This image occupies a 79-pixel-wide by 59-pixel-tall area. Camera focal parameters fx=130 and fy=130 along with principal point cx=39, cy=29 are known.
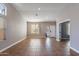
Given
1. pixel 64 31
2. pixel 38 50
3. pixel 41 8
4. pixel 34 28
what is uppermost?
pixel 41 8

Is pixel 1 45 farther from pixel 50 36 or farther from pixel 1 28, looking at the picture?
pixel 50 36

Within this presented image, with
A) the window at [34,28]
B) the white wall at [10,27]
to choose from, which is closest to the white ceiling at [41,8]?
the white wall at [10,27]

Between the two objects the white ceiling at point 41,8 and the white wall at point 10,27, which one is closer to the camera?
the white ceiling at point 41,8

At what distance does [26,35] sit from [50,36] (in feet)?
7.99

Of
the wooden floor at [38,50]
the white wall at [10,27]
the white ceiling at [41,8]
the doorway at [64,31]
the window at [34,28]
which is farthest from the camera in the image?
the window at [34,28]

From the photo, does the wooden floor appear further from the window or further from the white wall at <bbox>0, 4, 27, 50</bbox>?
the window

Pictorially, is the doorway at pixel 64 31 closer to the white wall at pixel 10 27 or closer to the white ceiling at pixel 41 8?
the white ceiling at pixel 41 8

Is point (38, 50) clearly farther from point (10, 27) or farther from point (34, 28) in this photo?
point (34, 28)

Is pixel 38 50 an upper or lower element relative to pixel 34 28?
lower

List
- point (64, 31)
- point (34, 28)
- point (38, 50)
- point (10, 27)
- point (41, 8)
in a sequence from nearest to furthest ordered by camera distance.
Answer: point (38, 50) < point (10, 27) < point (41, 8) < point (64, 31) < point (34, 28)

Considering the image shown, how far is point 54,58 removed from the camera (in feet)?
6.98

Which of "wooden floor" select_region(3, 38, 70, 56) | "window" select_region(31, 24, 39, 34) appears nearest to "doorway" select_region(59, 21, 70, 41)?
"window" select_region(31, 24, 39, 34)

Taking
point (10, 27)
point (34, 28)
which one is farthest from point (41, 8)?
point (34, 28)

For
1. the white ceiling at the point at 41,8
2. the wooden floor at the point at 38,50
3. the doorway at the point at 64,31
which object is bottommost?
the wooden floor at the point at 38,50
